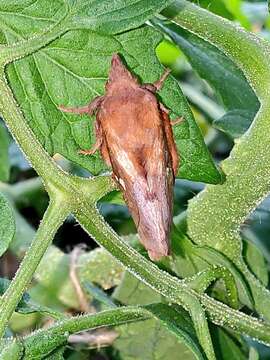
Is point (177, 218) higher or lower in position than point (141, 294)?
higher

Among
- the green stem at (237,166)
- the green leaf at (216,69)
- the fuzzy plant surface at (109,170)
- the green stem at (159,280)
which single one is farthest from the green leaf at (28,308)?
the green leaf at (216,69)

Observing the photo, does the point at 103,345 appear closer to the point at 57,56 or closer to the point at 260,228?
the point at 260,228

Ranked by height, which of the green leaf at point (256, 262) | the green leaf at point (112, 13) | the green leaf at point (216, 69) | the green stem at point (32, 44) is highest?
the green leaf at point (112, 13)

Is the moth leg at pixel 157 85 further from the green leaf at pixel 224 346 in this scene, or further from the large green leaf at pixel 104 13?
the green leaf at pixel 224 346

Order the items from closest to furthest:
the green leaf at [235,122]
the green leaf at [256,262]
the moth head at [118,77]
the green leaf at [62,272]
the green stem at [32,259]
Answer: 1. the green stem at [32,259]
2. the moth head at [118,77]
3. the green leaf at [235,122]
4. the green leaf at [256,262]
5. the green leaf at [62,272]

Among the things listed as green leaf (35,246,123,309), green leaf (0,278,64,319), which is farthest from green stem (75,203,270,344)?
green leaf (35,246,123,309)

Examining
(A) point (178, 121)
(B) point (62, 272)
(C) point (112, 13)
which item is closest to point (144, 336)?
(B) point (62, 272)

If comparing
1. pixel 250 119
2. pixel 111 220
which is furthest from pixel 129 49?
pixel 111 220

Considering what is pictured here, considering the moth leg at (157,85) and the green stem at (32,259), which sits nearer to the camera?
the green stem at (32,259)
